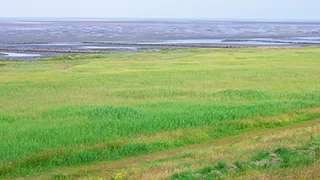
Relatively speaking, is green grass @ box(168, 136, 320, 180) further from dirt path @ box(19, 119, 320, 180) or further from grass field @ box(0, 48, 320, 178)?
grass field @ box(0, 48, 320, 178)

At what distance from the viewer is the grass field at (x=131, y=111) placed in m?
15.5

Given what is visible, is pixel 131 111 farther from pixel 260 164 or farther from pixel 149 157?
pixel 260 164

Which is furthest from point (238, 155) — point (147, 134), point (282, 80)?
point (282, 80)

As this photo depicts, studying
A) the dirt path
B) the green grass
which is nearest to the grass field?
the dirt path

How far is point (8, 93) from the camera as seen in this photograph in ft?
89.3

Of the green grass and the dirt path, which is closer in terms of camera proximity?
the green grass

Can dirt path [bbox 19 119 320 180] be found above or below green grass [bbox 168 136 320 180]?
below

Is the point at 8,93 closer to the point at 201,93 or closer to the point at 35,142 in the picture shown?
the point at 201,93

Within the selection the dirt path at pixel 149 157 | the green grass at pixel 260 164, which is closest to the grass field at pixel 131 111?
the dirt path at pixel 149 157

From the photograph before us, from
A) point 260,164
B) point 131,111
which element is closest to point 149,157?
point 260,164

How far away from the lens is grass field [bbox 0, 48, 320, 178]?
15477 millimetres

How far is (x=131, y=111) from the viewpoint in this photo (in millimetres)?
20828

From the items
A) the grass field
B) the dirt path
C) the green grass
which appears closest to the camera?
the green grass

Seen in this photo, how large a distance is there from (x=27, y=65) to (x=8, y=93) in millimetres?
20952
